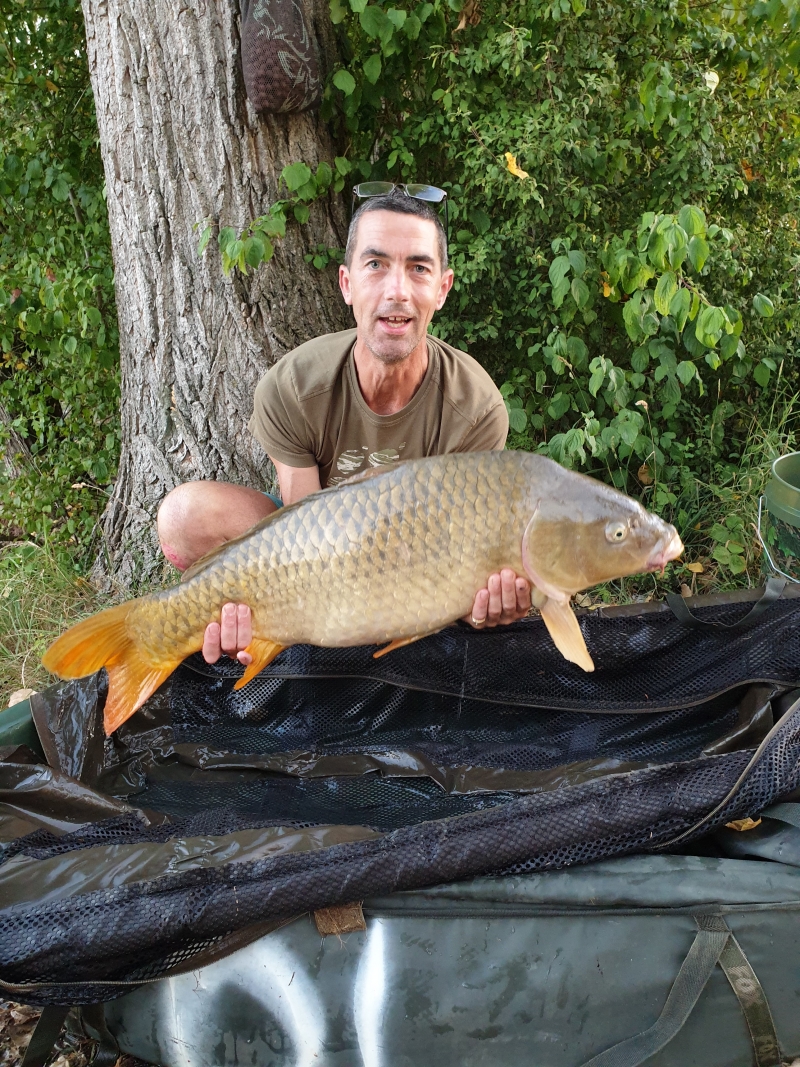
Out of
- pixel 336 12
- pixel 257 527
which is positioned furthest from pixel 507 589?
pixel 336 12

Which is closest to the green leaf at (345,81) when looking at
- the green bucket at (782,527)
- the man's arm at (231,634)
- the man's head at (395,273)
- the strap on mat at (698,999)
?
the man's head at (395,273)

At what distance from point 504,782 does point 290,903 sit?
2.44 feet

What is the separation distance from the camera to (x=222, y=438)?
2570 mm

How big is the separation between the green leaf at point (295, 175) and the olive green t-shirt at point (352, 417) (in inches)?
20.7

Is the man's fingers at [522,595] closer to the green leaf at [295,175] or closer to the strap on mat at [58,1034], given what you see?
the strap on mat at [58,1034]

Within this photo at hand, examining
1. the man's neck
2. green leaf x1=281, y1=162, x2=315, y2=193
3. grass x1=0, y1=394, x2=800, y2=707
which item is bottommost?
grass x1=0, y1=394, x2=800, y2=707

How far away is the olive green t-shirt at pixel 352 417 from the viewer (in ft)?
6.88

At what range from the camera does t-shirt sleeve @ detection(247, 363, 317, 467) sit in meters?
2.10

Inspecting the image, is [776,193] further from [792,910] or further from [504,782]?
[792,910]

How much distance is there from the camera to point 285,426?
6.93ft

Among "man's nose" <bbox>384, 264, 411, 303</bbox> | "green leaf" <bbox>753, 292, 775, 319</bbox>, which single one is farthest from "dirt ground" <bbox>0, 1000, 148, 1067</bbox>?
"green leaf" <bbox>753, 292, 775, 319</bbox>

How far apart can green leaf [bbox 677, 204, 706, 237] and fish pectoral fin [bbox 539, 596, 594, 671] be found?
105cm

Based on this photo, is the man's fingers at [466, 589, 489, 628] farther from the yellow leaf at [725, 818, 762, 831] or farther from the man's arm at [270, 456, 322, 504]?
the man's arm at [270, 456, 322, 504]

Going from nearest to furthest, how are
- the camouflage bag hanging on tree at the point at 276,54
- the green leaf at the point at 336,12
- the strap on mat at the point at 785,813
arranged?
the strap on mat at the point at 785,813, the camouflage bag hanging on tree at the point at 276,54, the green leaf at the point at 336,12
